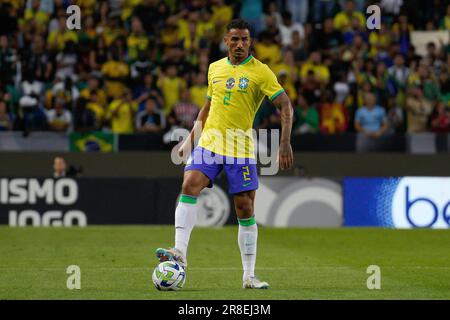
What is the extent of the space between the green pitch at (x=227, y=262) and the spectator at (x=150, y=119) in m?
2.52

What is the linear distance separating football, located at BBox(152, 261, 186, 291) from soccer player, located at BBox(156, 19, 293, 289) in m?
0.30

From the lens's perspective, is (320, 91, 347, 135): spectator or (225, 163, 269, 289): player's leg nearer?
(225, 163, 269, 289): player's leg

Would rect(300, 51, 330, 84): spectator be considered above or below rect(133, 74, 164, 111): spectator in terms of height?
above

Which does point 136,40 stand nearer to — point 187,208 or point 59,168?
point 59,168

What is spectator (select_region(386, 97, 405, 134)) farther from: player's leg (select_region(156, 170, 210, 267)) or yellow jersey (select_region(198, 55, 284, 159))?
player's leg (select_region(156, 170, 210, 267))

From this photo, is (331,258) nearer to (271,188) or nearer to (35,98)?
(271,188)

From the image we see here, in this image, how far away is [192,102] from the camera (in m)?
21.3

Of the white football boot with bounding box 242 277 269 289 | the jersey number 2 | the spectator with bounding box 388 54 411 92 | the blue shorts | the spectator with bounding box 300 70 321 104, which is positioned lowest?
the white football boot with bounding box 242 277 269 289

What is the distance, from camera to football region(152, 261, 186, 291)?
950cm

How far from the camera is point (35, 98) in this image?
21219 mm

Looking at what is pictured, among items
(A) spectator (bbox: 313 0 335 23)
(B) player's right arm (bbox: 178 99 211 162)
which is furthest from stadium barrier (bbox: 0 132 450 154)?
(B) player's right arm (bbox: 178 99 211 162)

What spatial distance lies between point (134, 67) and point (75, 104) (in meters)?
1.75

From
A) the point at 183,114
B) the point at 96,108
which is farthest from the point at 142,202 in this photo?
the point at 96,108

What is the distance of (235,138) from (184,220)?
34.9 inches
